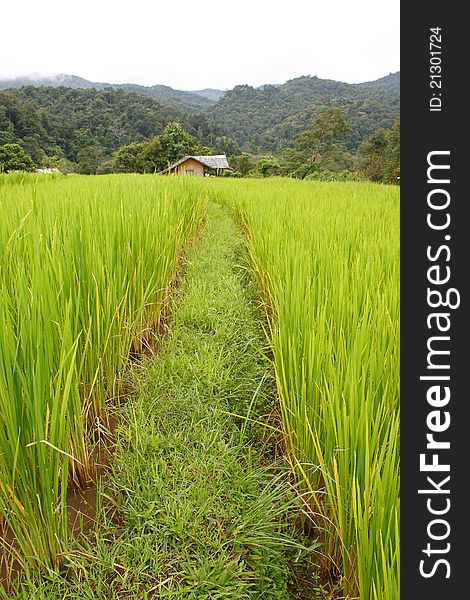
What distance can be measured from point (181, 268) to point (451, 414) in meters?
3.23

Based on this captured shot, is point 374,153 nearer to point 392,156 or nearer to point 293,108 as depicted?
point 392,156

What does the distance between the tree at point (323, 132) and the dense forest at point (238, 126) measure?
0.07 meters

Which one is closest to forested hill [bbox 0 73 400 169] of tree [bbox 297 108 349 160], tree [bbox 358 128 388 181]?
tree [bbox 297 108 349 160]

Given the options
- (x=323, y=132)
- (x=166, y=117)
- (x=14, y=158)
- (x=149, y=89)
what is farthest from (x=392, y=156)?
(x=149, y=89)

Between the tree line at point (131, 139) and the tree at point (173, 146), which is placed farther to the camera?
the tree at point (173, 146)

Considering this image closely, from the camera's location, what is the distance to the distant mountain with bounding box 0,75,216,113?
2955 inches

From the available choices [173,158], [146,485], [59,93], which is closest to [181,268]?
[146,485]

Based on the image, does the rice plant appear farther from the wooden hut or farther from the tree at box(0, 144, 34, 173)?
the wooden hut

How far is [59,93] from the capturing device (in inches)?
1706

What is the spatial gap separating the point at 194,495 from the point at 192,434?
1.01 feet

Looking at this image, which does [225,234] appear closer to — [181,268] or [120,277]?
[181,268]

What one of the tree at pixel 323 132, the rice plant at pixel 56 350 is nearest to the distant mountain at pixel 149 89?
the tree at pixel 323 132

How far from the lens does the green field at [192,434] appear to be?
923 mm

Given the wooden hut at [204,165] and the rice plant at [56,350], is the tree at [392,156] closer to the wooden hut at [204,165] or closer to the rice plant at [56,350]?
the wooden hut at [204,165]
